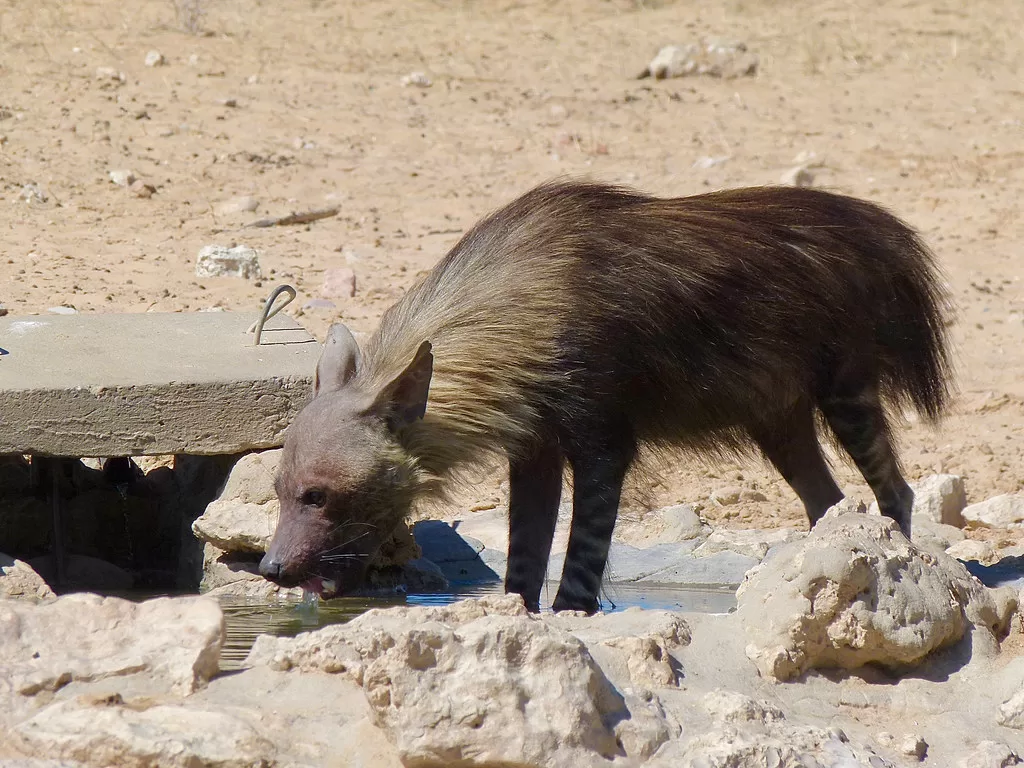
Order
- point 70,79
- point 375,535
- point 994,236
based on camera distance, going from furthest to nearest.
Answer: point 70,79, point 994,236, point 375,535

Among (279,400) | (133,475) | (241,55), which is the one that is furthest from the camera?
(241,55)

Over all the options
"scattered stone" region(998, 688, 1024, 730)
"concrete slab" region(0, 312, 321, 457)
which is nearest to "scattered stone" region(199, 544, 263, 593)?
"concrete slab" region(0, 312, 321, 457)

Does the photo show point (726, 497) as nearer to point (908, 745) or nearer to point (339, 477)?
point (339, 477)

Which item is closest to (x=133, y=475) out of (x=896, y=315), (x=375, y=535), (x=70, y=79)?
(x=375, y=535)

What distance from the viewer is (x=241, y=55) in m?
12.0

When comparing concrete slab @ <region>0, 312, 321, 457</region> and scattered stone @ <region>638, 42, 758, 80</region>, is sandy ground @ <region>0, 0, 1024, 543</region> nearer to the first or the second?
scattered stone @ <region>638, 42, 758, 80</region>

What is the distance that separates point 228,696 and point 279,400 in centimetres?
235

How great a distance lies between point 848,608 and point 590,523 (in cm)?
136

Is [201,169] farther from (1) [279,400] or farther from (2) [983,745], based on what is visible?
(2) [983,745]

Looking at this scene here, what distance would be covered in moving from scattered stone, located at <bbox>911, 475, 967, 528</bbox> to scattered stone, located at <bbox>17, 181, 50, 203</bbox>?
537cm

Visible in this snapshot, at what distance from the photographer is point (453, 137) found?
436 inches

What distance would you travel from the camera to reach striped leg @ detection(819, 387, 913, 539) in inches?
214

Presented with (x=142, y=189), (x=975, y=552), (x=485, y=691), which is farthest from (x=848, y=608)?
(x=142, y=189)

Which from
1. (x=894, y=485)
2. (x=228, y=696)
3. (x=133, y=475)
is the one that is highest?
(x=228, y=696)
